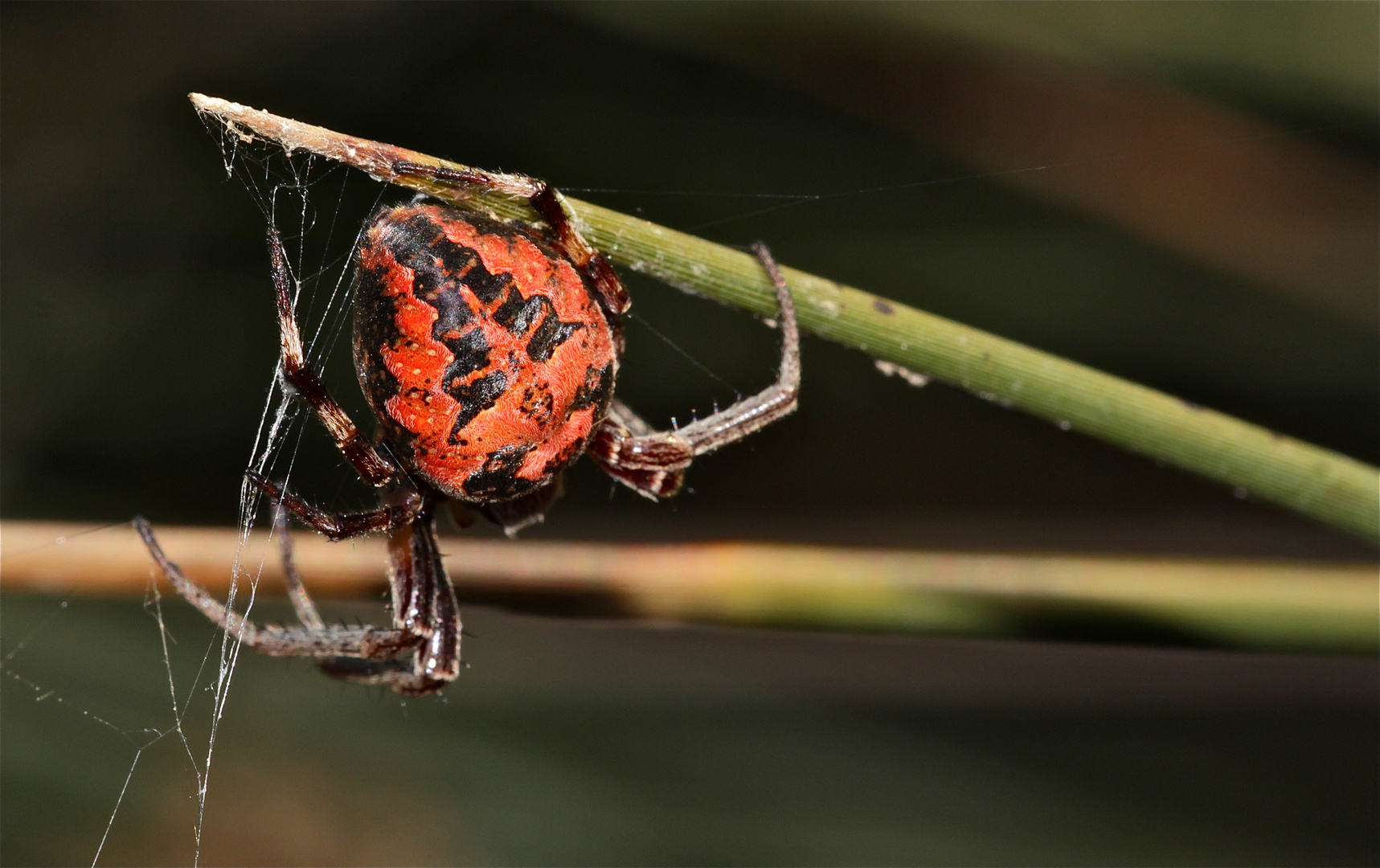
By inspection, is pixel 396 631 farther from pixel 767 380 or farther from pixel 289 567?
pixel 767 380

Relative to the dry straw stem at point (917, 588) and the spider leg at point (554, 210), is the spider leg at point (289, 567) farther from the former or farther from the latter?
the spider leg at point (554, 210)

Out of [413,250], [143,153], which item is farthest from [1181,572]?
[143,153]

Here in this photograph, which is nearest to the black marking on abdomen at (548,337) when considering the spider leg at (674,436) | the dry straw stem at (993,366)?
the dry straw stem at (993,366)

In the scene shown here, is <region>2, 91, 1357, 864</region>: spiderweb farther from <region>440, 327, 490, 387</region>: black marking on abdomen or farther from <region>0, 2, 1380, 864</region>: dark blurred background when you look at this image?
<region>440, 327, 490, 387</region>: black marking on abdomen

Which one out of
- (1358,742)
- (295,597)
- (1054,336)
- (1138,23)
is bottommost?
(295,597)

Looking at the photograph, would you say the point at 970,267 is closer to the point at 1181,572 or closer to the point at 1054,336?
the point at 1054,336

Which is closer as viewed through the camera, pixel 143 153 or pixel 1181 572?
pixel 1181 572
